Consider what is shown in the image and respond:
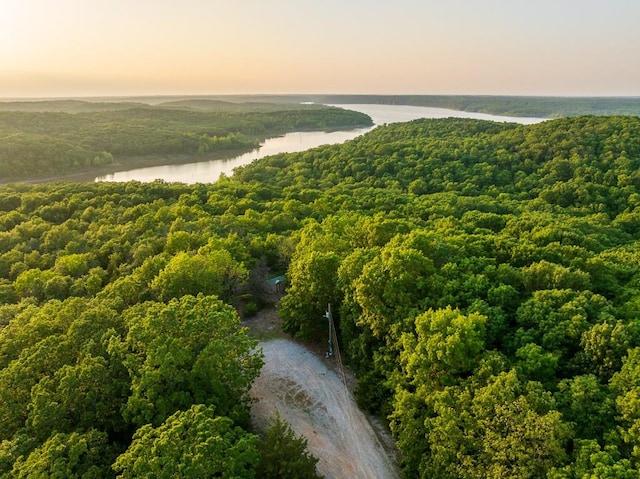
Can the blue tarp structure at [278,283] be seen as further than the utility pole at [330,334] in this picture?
Yes

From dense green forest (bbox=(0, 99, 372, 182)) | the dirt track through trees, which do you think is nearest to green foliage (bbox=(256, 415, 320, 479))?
the dirt track through trees

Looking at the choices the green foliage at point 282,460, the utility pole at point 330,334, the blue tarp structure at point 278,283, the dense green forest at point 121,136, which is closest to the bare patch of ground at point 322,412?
the utility pole at point 330,334

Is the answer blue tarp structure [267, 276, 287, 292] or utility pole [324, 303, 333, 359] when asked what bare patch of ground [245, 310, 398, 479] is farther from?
blue tarp structure [267, 276, 287, 292]

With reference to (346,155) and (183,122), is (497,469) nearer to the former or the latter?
(346,155)

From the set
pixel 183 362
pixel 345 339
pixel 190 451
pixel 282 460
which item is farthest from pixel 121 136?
pixel 190 451

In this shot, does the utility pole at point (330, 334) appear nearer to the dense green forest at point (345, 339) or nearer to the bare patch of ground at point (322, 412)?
the bare patch of ground at point (322, 412)

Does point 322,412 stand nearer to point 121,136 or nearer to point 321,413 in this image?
point 321,413
